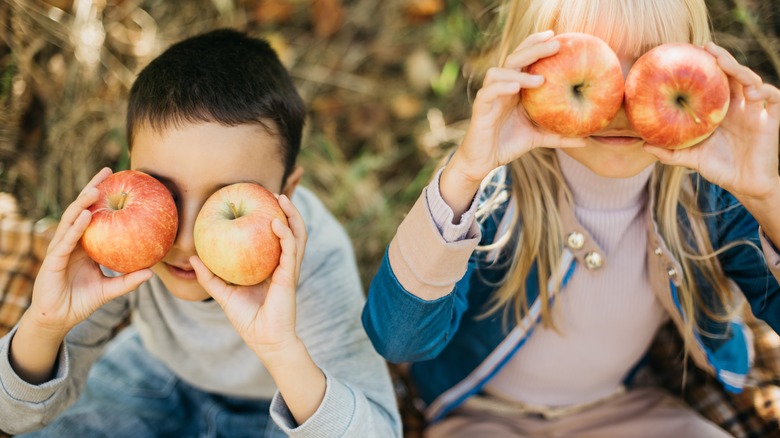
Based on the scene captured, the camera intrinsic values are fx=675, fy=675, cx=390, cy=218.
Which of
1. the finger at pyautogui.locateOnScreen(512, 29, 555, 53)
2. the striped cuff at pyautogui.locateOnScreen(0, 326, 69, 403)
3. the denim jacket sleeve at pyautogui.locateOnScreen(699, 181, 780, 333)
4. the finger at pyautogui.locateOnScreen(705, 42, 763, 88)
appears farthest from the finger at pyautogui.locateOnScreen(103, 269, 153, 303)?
the denim jacket sleeve at pyautogui.locateOnScreen(699, 181, 780, 333)

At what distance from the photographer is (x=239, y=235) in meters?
1.15

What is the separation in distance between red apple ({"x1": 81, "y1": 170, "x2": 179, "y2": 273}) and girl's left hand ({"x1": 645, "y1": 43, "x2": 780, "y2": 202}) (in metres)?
0.86

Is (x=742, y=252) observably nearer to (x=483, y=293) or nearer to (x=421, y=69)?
(x=483, y=293)

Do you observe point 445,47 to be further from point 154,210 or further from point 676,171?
point 154,210

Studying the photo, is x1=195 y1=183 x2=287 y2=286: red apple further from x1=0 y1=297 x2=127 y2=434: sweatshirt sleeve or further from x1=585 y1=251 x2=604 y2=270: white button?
x1=585 y1=251 x2=604 y2=270: white button

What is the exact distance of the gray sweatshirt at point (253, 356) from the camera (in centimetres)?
129

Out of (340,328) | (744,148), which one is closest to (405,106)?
(340,328)

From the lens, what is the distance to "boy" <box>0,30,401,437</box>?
122cm

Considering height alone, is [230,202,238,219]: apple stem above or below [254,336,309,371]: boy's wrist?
above

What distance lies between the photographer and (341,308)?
1.50 meters

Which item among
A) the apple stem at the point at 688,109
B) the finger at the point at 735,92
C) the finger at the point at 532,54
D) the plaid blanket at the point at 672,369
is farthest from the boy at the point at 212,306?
the finger at the point at 735,92

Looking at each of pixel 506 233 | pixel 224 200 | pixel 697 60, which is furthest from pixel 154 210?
pixel 697 60

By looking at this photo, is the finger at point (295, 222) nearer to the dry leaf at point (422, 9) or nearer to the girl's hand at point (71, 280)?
the girl's hand at point (71, 280)

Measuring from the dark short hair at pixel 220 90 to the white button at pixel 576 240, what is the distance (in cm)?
63
